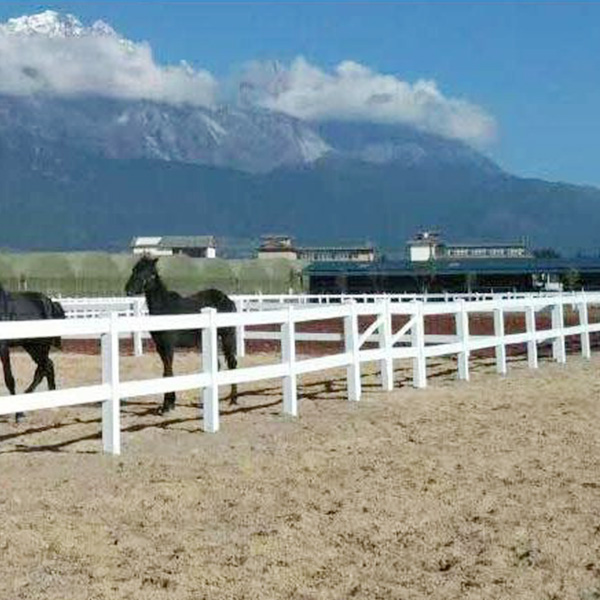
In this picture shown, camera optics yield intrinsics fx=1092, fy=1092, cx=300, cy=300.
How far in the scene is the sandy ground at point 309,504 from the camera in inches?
228

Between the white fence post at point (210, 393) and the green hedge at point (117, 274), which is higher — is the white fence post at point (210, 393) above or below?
below

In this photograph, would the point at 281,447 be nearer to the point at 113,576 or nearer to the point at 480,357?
the point at 113,576

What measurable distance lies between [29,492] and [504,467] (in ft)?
12.5

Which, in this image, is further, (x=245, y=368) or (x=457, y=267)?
(x=457, y=267)

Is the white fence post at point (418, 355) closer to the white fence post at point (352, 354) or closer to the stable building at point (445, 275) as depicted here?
the white fence post at point (352, 354)

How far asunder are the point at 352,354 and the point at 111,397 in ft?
15.7

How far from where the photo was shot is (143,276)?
13.8 metres

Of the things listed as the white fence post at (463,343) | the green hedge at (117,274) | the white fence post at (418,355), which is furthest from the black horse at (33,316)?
the green hedge at (117,274)

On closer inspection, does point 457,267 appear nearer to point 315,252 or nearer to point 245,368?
point 245,368

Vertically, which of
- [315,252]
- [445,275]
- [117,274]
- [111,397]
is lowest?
[111,397]

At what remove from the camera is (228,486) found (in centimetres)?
835

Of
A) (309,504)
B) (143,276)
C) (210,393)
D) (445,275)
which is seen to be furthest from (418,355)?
(445,275)

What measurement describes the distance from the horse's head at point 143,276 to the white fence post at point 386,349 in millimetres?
3448

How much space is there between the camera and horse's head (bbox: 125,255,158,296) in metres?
13.8
